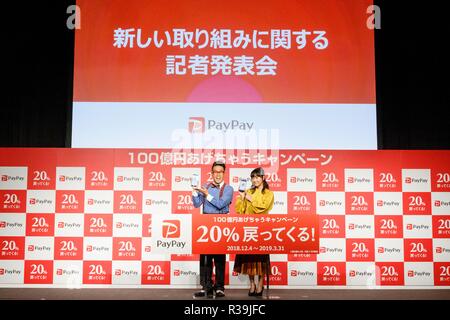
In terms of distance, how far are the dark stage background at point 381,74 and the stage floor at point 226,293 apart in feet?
3.97

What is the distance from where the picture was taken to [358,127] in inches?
186

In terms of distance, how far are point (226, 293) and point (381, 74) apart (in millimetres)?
2245

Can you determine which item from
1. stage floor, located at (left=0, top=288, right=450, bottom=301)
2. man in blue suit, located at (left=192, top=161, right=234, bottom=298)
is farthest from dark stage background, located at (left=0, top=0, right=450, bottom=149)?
man in blue suit, located at (left=192, top=161, right=234, bottom=298)

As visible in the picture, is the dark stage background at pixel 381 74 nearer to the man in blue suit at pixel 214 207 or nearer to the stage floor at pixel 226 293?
the stage floor at pixel 226 293

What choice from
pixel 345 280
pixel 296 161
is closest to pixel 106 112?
pixel 296 161

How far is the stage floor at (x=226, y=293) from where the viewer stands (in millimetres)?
4145

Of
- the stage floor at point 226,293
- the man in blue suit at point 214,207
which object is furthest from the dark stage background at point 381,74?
the man in blue suit at point 214,207

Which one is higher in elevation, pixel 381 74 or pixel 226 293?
pixel 381 74

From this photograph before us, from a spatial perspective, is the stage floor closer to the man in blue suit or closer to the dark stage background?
the man in blue suit

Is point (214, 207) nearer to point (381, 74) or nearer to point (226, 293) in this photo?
point (226, 293)

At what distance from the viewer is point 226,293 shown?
4391mm

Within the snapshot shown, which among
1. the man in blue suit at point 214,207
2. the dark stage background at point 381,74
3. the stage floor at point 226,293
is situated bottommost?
the stage floor at point 226,293

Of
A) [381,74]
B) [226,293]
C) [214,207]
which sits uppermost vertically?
→ [381,74]

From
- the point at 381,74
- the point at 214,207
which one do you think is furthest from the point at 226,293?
the point at 381,74
